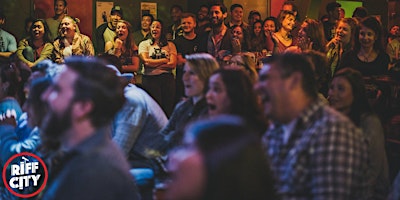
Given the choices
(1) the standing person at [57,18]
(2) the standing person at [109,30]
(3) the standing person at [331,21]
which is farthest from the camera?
(3) the standing person at [331,21]

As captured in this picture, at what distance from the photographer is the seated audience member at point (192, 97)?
12.9 ft

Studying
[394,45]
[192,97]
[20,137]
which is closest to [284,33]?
[394,45]

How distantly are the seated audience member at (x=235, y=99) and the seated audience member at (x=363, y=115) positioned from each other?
1.05m

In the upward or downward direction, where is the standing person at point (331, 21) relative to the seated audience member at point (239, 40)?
upward

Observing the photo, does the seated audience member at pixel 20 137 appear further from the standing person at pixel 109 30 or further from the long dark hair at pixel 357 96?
the standing person at pixel 109 30

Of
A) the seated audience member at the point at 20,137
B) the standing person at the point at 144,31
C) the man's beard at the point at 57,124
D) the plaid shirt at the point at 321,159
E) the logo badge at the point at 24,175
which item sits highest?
the standing person at the point at 144,31

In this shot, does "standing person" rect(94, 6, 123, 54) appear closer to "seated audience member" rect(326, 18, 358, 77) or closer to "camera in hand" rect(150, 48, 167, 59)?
"camera in hand" rect(150, 48, 167, 59)

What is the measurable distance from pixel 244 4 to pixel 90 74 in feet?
29.3

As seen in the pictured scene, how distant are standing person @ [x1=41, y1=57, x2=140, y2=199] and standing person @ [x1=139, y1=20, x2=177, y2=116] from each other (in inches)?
215

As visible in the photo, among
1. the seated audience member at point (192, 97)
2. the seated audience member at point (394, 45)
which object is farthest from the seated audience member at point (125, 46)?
the seated audience member at point (192, 97)

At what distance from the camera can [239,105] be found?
126 inches

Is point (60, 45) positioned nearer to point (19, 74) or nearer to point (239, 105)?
point (19, 74)

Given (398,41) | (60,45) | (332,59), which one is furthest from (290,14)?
(60,45)

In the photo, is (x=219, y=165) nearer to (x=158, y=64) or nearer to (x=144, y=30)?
(x=158, y=64)
